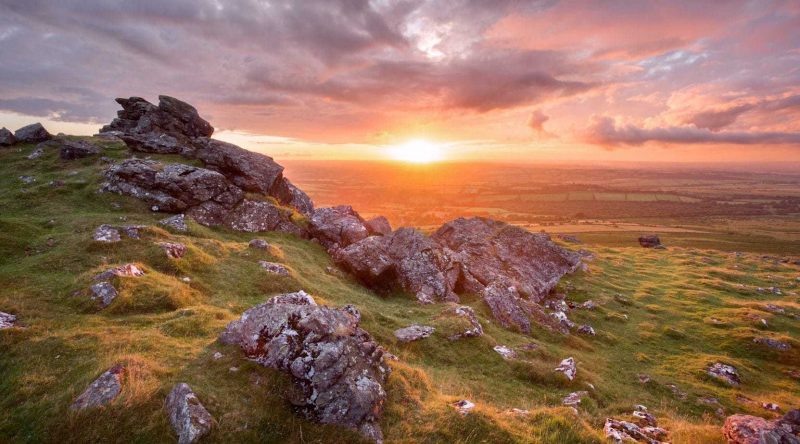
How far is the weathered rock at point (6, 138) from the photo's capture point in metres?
51.5

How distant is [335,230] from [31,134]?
50.1 metres

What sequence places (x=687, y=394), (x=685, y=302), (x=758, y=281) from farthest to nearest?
(x=758, y=281)
(x=685, y=302)
(x=687, y=394)

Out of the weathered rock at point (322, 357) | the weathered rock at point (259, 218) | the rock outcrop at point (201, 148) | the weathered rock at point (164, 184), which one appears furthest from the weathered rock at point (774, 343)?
the weathered rock at point (164, 184)

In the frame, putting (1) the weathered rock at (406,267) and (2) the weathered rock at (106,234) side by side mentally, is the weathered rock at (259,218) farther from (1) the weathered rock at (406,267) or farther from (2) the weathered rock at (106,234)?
(2) the weathered rock at (106,234)

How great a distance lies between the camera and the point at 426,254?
37406 millimetres

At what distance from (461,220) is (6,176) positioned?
57.7 meters

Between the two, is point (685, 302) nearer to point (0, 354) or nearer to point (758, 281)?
point (758, 281)

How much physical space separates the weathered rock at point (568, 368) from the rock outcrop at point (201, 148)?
1417 inches

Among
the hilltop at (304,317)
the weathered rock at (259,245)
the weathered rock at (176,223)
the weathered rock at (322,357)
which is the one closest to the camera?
the weathered rock at (322,357)

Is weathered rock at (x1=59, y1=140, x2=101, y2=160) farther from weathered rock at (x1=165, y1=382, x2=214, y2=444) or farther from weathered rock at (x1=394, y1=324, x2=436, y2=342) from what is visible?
weathered rock at (x1=165, y1=382, x2=214, y2=444)

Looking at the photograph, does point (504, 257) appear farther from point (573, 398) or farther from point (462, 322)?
point (573, 398)

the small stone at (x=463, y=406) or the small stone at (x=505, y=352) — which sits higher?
the small stone at (x=463, y=406)

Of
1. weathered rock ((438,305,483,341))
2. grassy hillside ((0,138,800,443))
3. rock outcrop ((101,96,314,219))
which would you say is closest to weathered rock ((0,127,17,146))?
grassy hillside ((0,138,800,443))

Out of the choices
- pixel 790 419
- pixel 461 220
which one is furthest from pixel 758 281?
pixel 790 419
